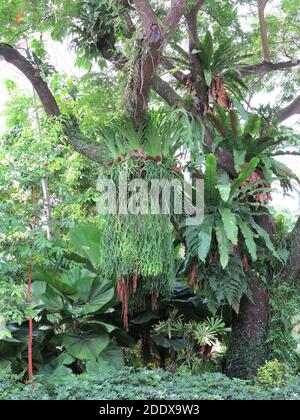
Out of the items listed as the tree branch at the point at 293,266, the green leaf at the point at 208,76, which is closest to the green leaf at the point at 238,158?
the green leaf at the point at 208,76

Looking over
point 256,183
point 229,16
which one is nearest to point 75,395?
point 256,183

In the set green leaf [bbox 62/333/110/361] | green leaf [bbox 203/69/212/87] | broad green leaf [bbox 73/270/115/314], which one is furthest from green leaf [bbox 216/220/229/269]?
green leaf [bbox 203/69/212/87]

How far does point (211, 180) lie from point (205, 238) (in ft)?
1.71

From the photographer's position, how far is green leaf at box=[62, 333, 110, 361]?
4.33m

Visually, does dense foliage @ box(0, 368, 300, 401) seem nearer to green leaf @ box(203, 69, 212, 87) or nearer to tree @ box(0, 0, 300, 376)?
tree @ box(0, 0, 300, 376)

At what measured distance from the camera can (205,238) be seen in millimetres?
4398

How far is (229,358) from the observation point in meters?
5.09

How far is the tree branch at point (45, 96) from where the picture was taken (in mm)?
5133

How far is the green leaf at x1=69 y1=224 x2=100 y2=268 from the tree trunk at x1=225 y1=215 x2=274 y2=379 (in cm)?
155

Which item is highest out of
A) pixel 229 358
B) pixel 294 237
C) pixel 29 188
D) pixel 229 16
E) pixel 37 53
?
pixel 229 16

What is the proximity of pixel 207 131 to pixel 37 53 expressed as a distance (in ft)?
6.42

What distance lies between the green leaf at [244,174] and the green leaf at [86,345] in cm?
169

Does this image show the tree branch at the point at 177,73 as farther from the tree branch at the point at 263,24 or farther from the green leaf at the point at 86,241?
the green leaf at the point at 86,241
